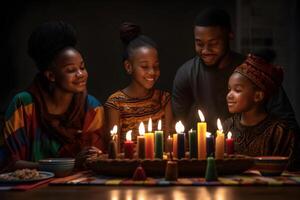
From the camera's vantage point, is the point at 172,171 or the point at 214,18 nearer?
the point at 172,171

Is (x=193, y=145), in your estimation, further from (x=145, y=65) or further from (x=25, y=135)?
(x=25, y=135)

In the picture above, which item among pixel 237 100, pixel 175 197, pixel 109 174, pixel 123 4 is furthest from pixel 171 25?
pixel 175 197

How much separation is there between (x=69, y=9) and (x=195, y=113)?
1.25m

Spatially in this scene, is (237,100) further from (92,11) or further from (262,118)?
(92,11)

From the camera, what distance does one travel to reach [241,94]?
295 centimetres

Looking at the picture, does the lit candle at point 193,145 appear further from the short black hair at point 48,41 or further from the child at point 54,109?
the short black hair at point 48,41

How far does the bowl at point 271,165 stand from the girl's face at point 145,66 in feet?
3.60

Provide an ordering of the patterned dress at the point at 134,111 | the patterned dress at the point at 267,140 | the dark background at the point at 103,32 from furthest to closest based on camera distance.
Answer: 1. the dark background at the point at 103,32
2. the patterned dress at the point at 134,111
3. the patterned dress at the point at 267,140

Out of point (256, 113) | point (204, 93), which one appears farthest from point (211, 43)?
point (256, 113)

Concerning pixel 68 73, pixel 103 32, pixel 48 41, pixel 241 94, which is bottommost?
pixel 241 94

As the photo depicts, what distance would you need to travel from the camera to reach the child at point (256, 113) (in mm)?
2789

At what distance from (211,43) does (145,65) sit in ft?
1.56

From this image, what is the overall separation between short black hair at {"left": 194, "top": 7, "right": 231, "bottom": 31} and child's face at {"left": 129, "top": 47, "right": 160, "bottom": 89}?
39cm

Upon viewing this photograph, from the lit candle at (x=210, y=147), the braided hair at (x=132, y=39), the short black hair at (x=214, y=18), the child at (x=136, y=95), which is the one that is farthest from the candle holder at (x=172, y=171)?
the short black hair at (x=214, y=18)
